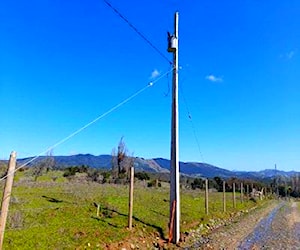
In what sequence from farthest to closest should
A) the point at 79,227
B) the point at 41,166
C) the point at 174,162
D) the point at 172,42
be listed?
the point at 41,166
the point at 172,42
the point at 174,162
the point at 79,227

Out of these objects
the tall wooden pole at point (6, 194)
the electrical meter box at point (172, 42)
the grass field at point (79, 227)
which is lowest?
the grass field at point (79, 227)

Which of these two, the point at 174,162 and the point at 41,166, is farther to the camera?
the point at 41,166

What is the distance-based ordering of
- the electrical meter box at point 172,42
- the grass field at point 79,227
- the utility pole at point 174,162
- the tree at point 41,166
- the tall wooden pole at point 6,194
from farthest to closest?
the tree at point 41,166 → the electrical meter box at point 172,42 → the utility pole at point 174,162 → the grass field at point 79,227 → the tall wooden pole at point 6,194

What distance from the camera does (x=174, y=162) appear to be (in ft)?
37.6

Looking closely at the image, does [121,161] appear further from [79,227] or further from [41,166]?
[79,227]

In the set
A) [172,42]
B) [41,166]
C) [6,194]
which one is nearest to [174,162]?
[172,42]

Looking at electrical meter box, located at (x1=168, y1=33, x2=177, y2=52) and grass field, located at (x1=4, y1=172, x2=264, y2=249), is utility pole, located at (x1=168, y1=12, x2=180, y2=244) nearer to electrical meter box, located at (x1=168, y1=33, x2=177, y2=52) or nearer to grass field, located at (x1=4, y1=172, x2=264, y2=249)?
electrical meter box, located at (x1=168, y1=33, x2=177, y2=52)

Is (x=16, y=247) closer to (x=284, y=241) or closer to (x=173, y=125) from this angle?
(x=173, y=125)

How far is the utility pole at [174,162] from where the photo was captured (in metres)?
11.0

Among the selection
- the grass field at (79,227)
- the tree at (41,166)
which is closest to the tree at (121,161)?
the tree at (41,166)

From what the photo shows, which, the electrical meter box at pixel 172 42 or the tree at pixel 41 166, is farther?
the tree at pixel 41 166

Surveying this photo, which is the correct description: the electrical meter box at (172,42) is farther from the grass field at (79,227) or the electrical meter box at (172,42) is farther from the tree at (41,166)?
the tree at (41,166)

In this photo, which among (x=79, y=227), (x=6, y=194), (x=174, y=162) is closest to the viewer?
(x=6, y=194)

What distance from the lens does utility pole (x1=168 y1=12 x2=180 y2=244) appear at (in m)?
11.0
